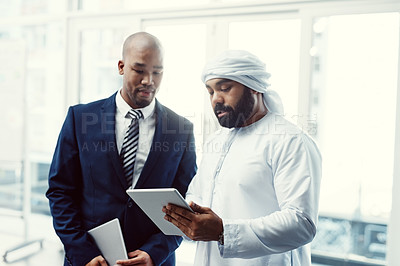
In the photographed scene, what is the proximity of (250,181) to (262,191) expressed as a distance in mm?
59

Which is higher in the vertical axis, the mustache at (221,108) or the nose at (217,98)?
the nose at (217,98)

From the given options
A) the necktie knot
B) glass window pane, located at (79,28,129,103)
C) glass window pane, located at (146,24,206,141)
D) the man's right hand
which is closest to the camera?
the man's right hand

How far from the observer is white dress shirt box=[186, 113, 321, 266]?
4.46ft

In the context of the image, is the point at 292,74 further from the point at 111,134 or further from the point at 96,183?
the point at 96,183

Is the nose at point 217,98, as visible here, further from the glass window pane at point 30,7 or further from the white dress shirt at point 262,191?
the glass window pane at point 30,7

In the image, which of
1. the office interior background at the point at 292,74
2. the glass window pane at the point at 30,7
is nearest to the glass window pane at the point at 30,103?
the office interior background at the point at 292,74

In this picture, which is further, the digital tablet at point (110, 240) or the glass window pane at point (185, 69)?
the glass window pane at point (185, 69)

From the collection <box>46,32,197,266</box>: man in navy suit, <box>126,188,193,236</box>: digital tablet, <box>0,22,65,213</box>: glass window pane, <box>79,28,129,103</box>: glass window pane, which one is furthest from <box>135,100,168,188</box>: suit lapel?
<box>0,22,65,213</box>: glass window pane

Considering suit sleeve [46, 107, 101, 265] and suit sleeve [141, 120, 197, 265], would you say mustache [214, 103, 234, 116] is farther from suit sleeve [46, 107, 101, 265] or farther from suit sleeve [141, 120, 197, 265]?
suit sleeve [46, 107, 101, 265]

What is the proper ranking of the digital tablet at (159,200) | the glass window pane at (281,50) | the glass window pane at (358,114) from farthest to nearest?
1. the glass window pane at (281,50)
2. the glass window pane at (358,114)
3. the digital tablet at (159,200)

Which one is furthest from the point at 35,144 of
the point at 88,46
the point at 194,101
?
the point at 194,101

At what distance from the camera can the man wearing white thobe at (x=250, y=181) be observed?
4.47 feet

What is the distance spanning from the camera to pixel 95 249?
A: 167 centimetres

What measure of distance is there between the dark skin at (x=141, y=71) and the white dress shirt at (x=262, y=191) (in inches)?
14.3
